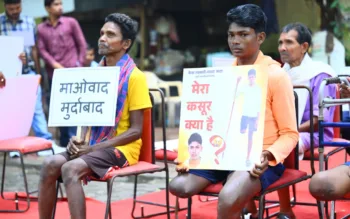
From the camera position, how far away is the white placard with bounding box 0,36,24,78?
6.36m

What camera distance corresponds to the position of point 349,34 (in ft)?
29.5

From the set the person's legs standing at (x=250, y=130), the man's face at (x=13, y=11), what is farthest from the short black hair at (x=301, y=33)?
the man's face at (x=13, y=11)

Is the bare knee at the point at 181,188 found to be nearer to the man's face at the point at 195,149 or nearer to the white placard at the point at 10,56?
the man's face at the point at 195,149

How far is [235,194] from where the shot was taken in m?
4.09

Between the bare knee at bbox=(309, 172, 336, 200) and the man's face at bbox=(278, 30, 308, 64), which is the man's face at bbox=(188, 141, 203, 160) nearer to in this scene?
the bare knee at bbox=(309, 172, 336, 200)

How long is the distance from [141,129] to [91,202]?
1.58m

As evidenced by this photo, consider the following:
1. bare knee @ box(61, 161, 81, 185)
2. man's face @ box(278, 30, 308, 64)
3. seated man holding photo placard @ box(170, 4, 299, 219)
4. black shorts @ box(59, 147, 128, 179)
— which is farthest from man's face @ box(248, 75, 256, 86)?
man's face @ box(278, 30, 308, 64)

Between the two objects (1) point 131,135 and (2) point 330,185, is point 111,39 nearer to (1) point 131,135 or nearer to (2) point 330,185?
(1) point 131,135

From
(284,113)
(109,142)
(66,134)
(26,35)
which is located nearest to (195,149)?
(284,113)

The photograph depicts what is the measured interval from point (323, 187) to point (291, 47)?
2.18 meters

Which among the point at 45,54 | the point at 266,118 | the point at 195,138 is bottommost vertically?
the point at 195,138

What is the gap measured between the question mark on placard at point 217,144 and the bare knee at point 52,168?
3.76 ft

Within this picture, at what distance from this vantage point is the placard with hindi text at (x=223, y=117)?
426cm

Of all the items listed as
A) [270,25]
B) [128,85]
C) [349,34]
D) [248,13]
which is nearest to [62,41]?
[270,25]
